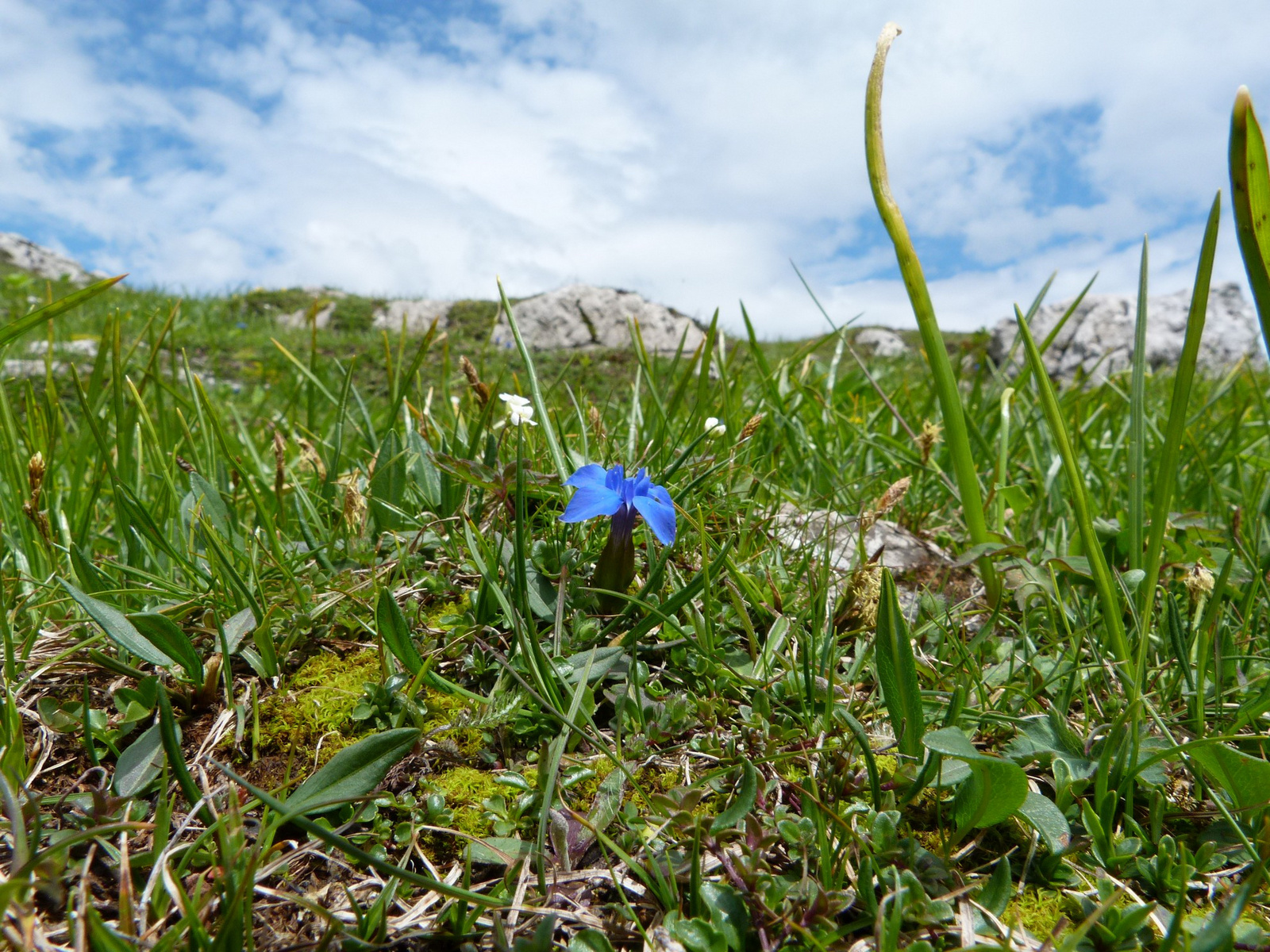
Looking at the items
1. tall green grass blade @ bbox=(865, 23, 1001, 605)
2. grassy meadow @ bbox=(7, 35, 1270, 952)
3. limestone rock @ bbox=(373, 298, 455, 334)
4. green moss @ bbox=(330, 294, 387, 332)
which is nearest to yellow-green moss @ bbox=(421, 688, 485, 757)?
grassy meadow @ bbox=(7, 35, 1270, 952)

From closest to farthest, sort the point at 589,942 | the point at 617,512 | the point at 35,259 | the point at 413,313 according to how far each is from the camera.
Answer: the point at 589,942, the point at 617,512, the point at 413,313, the point at 35,259

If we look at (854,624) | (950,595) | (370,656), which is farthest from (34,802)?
(950,595)

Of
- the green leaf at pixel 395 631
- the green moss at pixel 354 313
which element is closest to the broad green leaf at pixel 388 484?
the green leaf at pixel 395 631

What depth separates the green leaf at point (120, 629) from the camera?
51.0 inches

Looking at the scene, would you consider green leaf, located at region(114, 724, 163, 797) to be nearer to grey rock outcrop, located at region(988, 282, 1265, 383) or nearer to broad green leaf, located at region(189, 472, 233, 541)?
broad green leaf, located at region(189, 472, 233, 541)

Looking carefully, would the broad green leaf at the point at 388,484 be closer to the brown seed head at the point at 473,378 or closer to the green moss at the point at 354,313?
the brown seed head at the point at 473,378

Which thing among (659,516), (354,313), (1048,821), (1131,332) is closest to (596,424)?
(659,516)

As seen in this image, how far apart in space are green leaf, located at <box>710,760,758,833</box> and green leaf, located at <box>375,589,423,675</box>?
0.60 m

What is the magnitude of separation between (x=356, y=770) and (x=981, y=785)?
0.91 meters

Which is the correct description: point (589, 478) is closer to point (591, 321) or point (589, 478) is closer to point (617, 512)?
point (617, 512)

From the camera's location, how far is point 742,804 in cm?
111

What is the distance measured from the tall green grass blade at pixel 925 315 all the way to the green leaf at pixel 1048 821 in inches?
19.4

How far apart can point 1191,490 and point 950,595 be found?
138 centimetres

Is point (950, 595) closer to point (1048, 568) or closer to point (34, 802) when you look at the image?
point (1048, 568)
